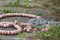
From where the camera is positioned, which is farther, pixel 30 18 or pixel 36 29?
pixel 30 18

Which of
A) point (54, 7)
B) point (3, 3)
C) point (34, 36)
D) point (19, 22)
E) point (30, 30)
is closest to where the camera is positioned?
point (34, 36)

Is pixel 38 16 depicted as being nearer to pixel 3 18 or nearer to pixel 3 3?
pixel 3 18

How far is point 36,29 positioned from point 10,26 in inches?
20.6

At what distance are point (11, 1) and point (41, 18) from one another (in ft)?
4.63

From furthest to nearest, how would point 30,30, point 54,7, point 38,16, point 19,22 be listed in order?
1. point 54,7
2. point 38,16
3. point 19,22
4. point 30,30

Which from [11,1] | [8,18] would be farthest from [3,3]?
[8,18]

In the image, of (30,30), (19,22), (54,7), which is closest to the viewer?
(30,30)

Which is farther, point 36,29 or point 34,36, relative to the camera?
point 36,29

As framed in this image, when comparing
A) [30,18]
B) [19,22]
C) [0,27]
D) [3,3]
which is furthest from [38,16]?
[3,3]

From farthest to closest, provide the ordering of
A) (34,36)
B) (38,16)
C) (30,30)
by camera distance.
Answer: (38,16), (30,30), (34,36)

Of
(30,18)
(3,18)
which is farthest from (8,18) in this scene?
(30,18)

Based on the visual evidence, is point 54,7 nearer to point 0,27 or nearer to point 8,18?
point 8,18

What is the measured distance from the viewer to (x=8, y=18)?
16.6 ft

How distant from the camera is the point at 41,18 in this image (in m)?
4.89
